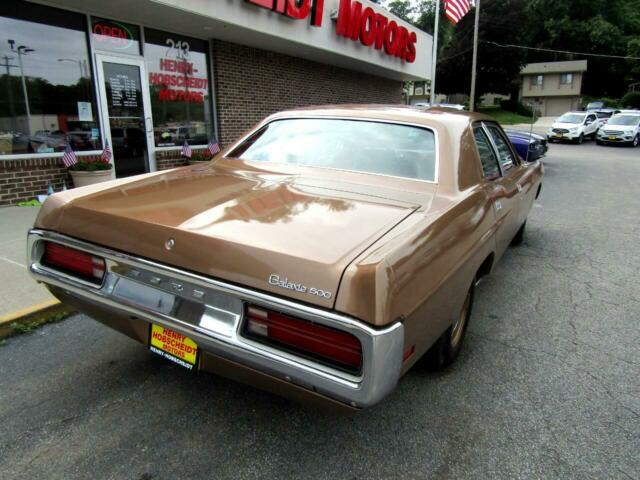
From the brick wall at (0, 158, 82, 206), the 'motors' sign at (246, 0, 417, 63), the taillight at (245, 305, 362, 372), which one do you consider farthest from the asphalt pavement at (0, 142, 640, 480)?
the 'motors' sign at (246, 0, 417, 63)

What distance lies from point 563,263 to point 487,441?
3.53m

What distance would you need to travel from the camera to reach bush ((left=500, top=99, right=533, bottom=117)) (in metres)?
53.9

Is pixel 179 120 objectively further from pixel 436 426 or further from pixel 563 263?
pixel 436 426

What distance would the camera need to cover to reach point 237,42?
33.8 ft

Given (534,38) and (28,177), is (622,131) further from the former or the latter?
(534,38)

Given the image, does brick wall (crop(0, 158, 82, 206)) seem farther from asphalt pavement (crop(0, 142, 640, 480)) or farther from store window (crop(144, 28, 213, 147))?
asphalt pavement (crop(0, 142, 640, 480))

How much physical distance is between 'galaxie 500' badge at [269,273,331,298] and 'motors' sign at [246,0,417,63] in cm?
828

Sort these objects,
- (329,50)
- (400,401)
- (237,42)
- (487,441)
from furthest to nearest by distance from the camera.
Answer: (329,50) < (237,42) < (400,401) < (487,441)

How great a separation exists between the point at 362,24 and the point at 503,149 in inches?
360

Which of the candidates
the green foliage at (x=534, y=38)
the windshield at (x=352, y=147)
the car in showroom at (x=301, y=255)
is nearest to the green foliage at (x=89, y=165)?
the windshield at (x=352, y=147)

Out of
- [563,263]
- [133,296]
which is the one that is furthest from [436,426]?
[563,263]

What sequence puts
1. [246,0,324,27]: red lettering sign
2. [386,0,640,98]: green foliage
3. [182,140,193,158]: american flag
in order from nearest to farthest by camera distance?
[246,0,324,27]: red lettering sign, [182,140,193,158]: american flag, [386,0,640,98]: green foliage

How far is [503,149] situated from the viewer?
4410 mm

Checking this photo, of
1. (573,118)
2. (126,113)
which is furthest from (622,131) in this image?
(126,113)
